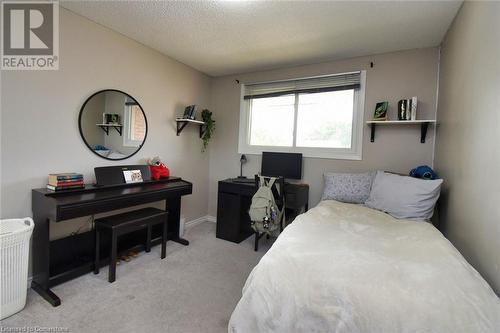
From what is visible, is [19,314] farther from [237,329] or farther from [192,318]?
[237,329]

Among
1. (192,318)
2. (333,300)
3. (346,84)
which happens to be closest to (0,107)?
(192,318)

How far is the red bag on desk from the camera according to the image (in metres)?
2.92

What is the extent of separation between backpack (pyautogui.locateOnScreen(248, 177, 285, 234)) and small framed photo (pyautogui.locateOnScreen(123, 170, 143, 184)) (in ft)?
4.32

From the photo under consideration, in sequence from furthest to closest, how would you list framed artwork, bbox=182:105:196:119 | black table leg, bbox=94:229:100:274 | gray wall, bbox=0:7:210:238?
framed artwork, bbox=182:105:196:119 < black table leg, bbox=94:229:100:274 < gray wall, bbox=0:7:210:238

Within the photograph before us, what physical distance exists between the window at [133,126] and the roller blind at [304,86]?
5.21 ft

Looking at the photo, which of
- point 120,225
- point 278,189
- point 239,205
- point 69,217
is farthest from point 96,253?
point 278,189

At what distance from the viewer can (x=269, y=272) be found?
1.14m

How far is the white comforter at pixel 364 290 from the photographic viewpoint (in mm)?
859

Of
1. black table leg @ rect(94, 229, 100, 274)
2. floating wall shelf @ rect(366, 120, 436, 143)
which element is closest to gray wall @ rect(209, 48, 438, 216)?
floating wall shelf @ rect(366, 120, 436, 143)

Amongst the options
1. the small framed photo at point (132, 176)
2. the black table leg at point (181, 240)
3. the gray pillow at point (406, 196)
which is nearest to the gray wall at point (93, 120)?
the small framed photo at point (132, 176)

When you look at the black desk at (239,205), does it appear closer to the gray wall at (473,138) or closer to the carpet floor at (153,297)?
the carpet floor at (153,297)

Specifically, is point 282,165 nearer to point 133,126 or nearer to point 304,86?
point 304,86

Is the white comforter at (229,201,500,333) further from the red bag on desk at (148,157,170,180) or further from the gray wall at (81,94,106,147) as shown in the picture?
the gray wall at (81,94,106,147)

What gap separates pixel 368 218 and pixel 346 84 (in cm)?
182
